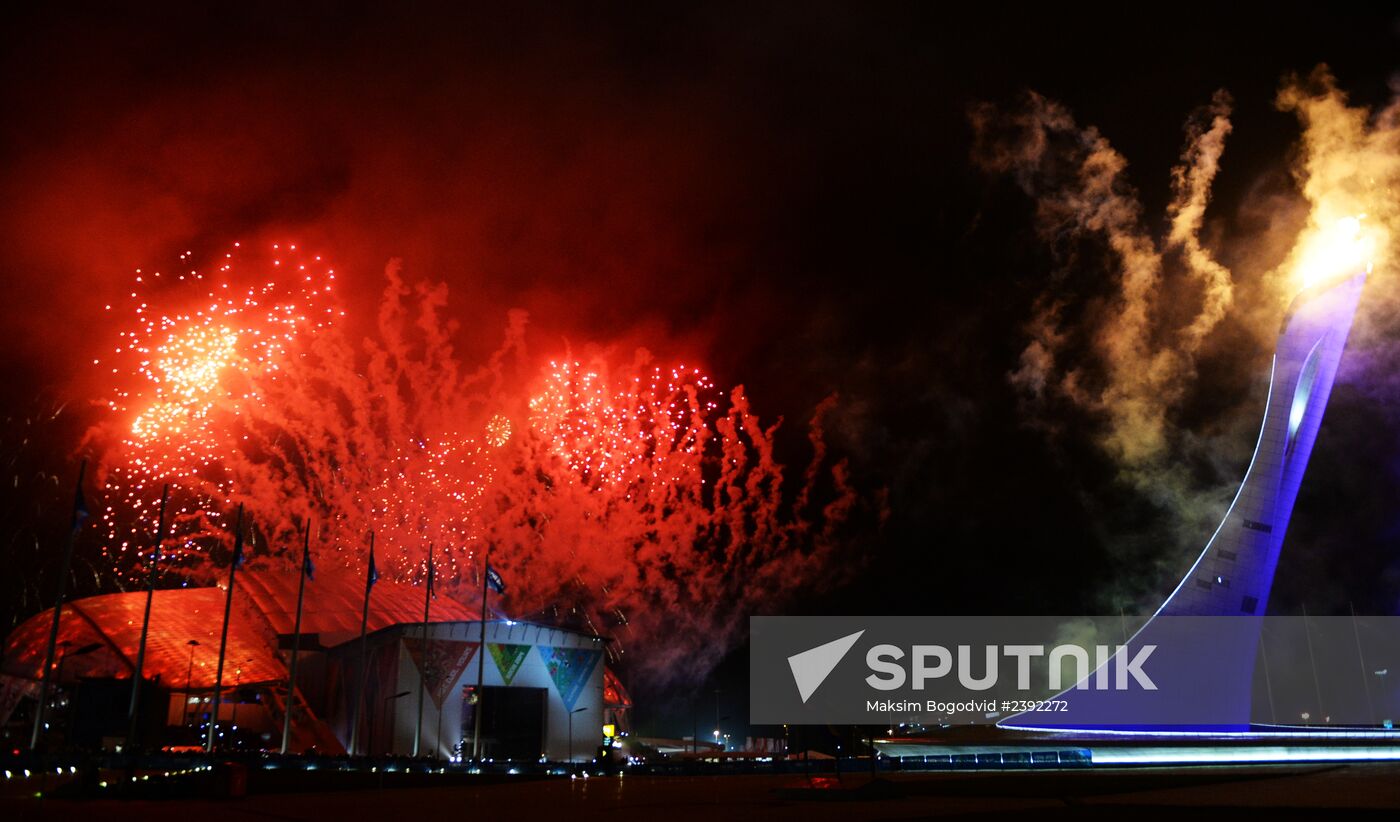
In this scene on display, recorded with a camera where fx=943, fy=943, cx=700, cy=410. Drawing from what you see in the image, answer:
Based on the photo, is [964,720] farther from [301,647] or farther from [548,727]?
[301,647]

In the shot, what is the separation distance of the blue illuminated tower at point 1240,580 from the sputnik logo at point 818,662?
26.3 m

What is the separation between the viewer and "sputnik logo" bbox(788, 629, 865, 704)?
73.4m

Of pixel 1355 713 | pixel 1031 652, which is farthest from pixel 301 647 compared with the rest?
pixel 1355 713

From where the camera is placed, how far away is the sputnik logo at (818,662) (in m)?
73.4

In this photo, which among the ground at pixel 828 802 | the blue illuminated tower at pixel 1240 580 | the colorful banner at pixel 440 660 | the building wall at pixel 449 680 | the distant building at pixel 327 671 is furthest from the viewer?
the colorful banner at pixel 440 660

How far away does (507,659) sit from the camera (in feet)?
187

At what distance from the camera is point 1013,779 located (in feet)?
105

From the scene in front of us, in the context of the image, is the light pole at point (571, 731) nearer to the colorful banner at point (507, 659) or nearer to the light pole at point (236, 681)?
the colorful banner at point (507, 659)

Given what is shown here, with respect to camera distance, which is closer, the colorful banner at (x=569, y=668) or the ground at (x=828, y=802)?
the ground at (x=828, y=802)

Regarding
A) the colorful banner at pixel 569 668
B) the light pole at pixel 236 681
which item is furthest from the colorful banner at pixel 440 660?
the light pole at pixel 236 681

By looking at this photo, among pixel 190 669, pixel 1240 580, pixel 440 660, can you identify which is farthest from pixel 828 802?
pixel 190 669

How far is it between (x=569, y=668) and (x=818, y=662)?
2398 centimetres

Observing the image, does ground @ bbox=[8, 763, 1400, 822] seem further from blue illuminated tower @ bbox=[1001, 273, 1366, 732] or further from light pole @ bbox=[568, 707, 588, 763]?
light pole @ bbox=[568, 707, 588, 763]

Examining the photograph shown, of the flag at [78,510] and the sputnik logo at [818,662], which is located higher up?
the flag at [78,510]
